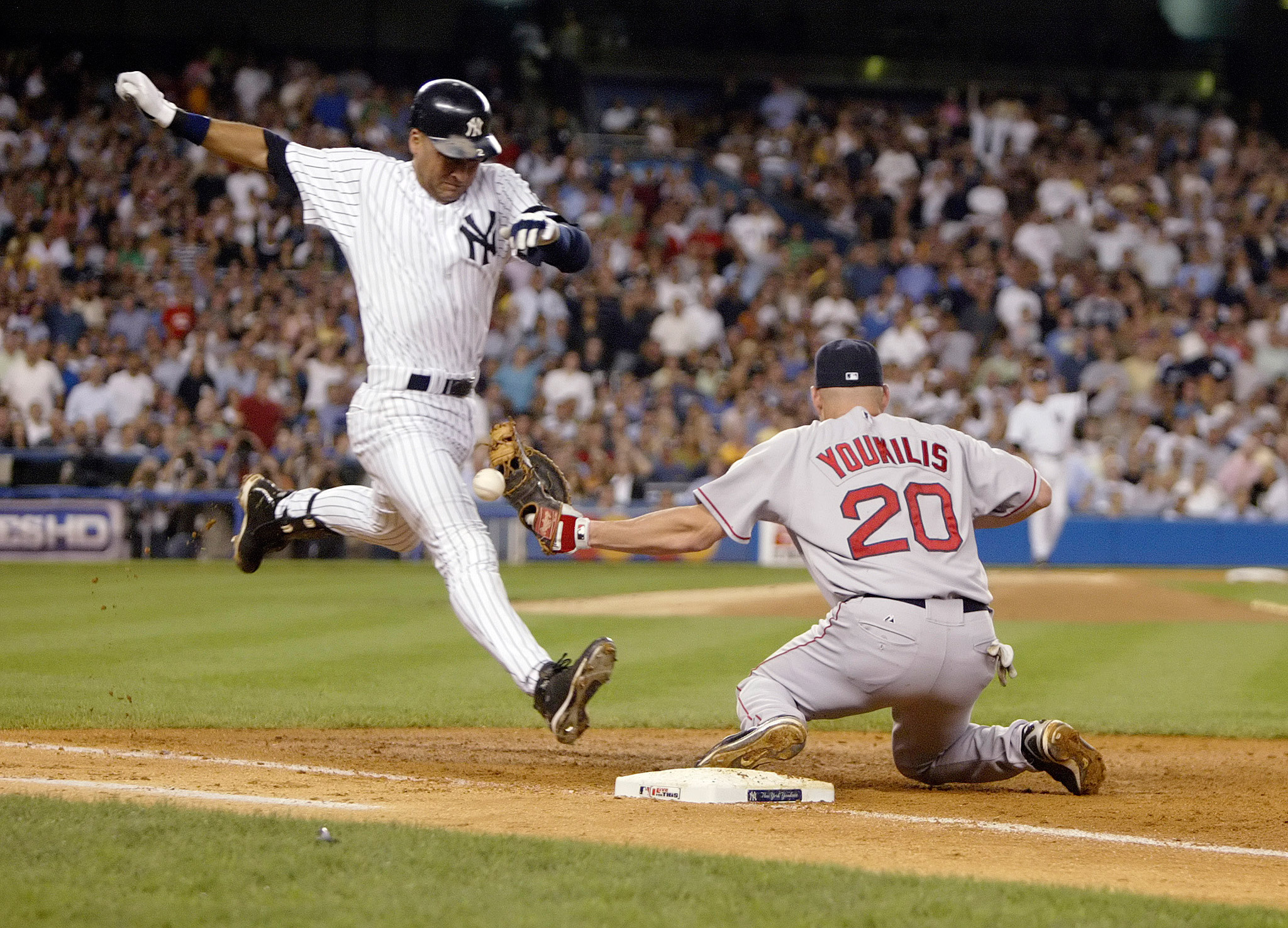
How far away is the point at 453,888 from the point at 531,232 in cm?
229

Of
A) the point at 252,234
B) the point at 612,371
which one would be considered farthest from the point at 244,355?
the point at 612,371

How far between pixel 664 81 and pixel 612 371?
803 centimetres

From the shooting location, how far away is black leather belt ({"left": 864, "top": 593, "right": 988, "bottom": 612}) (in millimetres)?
4832

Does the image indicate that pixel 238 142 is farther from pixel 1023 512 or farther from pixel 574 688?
pixel 1023 512

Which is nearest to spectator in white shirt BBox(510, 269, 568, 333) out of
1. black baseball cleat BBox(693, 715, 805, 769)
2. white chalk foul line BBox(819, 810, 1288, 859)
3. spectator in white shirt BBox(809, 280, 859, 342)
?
spectator in white shirt BBox(809, 280, 859, 342)

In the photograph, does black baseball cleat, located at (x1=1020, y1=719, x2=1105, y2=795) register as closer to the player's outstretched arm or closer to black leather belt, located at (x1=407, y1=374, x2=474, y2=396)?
black leather belt, located at (x1=407, y1=374, x2=474, y2=396)

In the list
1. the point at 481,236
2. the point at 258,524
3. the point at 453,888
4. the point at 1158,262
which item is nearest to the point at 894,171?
the point at 1158,262

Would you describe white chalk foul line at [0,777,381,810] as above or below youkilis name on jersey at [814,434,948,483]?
below

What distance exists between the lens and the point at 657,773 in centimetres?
484

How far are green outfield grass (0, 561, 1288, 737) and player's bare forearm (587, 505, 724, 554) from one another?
7.52 feet

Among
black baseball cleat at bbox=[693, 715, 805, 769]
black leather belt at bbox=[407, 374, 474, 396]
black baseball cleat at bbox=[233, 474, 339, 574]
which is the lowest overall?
black baseball cleat at bbox=[693, 715, 805, 769]

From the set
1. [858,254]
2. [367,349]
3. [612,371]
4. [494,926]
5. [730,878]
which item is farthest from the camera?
[858,254]

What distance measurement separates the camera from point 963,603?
4914 mm

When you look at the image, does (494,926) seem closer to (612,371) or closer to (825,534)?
(825,534)
